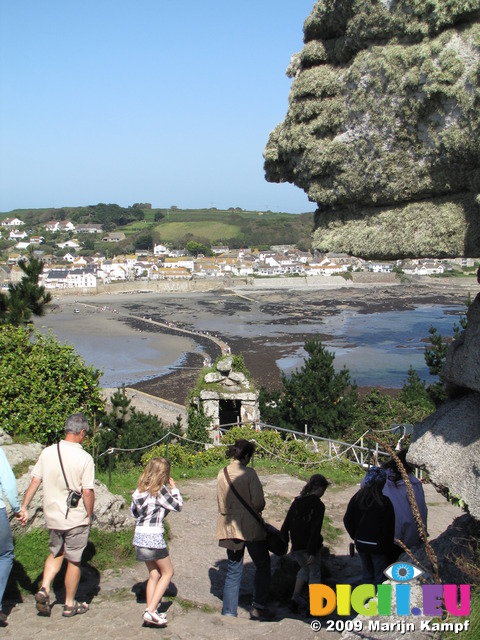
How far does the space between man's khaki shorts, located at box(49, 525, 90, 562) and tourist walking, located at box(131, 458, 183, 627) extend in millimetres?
484

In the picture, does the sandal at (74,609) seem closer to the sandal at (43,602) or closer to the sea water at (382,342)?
the sandal at (43,602)

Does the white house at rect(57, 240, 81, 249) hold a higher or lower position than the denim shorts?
higher

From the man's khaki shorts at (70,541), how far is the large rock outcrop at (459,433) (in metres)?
2.92

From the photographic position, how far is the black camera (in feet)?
18.6

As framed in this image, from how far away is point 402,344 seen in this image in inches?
2212

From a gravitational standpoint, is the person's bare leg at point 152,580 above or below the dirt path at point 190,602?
above

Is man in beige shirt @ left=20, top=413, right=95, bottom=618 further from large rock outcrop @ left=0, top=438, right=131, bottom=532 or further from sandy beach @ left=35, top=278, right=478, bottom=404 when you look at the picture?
sandy beach @ left=35, top=278, right=478, bottom=404

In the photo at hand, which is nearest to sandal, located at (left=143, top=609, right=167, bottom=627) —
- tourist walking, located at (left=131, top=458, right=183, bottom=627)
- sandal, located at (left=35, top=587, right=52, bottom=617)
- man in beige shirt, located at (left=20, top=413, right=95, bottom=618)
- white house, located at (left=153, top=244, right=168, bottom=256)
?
tourist walking, located at (left=131, top=458, right=183, bottom=627)

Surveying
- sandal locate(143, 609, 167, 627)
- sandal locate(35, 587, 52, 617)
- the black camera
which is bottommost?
sandal locate(143, 609, 167, 627)

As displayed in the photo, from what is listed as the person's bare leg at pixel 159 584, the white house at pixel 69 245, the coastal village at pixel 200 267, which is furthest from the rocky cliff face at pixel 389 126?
the white house at pixel 69 245

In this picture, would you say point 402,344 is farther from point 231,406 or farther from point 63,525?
point 63,525

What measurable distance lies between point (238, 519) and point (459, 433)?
2.14 metres

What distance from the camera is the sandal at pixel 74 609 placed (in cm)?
580

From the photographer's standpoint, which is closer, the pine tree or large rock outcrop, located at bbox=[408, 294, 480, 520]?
large rock outcrop, located at bbox=[408, 294, 480, 520]
